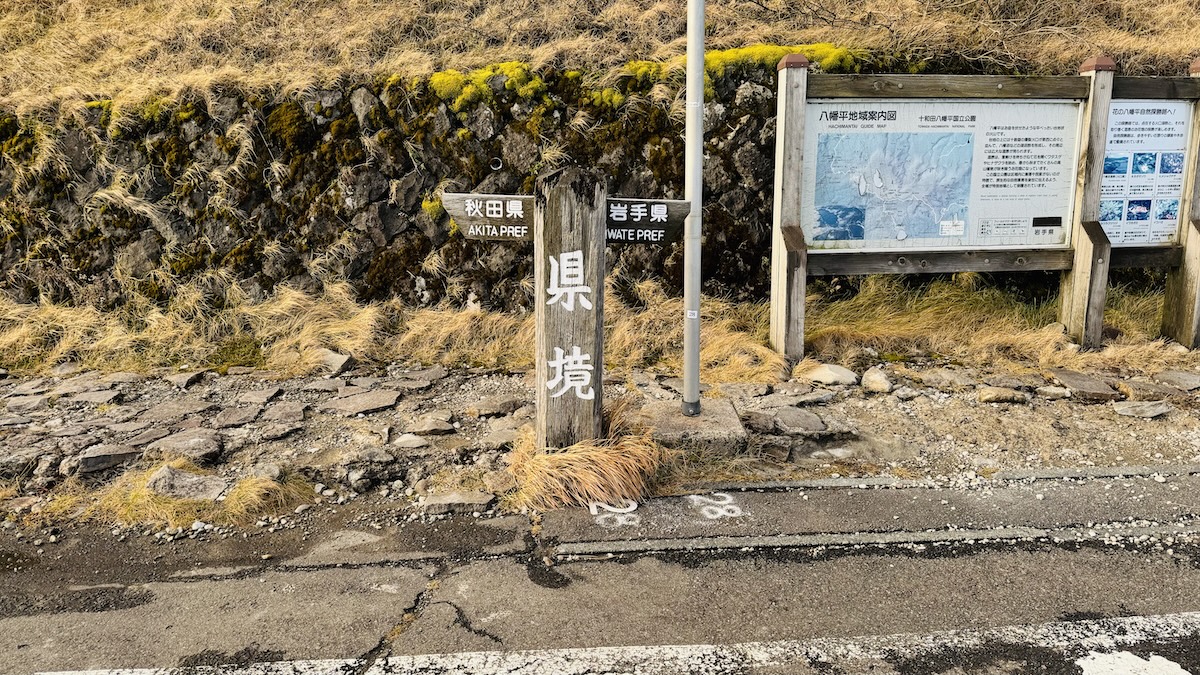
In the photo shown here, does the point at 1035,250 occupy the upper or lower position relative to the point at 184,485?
upper

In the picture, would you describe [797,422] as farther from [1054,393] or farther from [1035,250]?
[1035,250]

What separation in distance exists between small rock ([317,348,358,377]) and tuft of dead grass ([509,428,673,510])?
98.8 inches

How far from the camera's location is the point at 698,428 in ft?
15.8

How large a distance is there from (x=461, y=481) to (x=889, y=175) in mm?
4083

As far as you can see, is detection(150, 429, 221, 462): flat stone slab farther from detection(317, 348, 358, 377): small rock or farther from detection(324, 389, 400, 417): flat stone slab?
detection(317, 348, 358, 377): small rock

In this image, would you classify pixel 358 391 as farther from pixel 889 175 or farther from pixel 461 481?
pixel 889 175

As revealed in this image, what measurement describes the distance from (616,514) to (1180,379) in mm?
4608

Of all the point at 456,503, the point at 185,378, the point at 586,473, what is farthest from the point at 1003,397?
the point at 185,378

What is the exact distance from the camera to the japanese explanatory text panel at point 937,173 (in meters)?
6.21

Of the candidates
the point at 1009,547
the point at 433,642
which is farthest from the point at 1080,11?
the point at 433,642

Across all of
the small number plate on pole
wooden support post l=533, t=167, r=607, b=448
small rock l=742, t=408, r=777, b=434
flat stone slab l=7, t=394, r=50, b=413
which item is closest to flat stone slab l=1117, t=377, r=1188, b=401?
small rock l=742, t=408, r=777, b=434

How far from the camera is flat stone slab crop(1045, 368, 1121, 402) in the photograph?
5586 millimetres

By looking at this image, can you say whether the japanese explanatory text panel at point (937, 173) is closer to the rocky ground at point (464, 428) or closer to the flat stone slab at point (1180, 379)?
the rocky ground at point (464, 428)

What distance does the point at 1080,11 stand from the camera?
962cm
